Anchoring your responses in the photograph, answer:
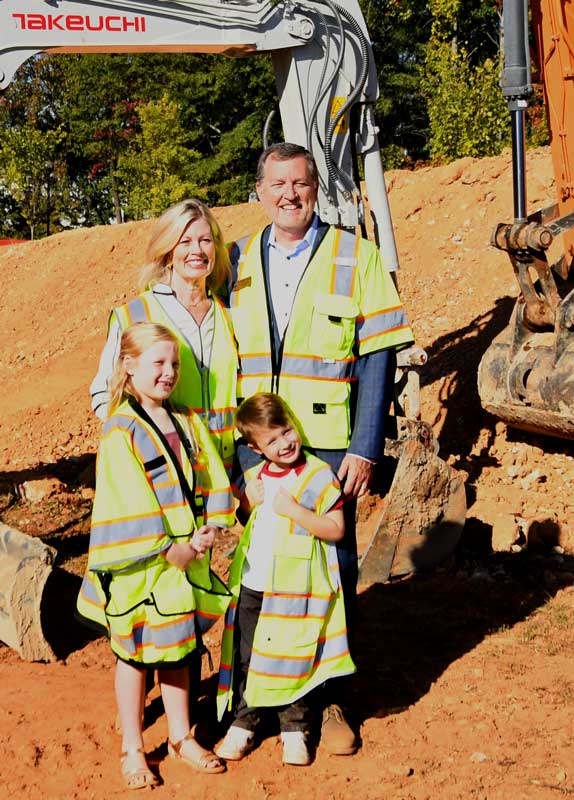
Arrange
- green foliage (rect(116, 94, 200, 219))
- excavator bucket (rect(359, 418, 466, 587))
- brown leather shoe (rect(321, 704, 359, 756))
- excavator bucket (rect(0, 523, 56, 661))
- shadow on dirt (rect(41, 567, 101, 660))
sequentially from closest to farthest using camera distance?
brown leather shoe (rect(321, 704, 359, 756)), excavator bucket (rect(0, 523, 56, 661)), shadow on dirt (rect(41, 567, 101, 660)), excavator bucket (rect(359, 418, 466, 587)), green foliage (rect(116, 94, 200, 219))

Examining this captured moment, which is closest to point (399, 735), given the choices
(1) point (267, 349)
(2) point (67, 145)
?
(1) point (267, 349)

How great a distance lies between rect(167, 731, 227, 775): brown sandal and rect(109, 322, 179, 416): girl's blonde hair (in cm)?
125

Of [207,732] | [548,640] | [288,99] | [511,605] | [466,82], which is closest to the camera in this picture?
[207,732]

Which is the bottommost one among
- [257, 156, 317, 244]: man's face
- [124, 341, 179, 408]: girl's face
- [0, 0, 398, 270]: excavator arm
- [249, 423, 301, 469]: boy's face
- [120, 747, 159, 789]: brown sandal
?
[120, 747, 159, 789]: brown sandal

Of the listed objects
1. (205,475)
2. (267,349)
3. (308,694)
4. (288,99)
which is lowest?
(308,694)

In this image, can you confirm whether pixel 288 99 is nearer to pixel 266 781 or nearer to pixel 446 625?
pixel 446 625

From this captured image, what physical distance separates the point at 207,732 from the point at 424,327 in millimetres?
7628

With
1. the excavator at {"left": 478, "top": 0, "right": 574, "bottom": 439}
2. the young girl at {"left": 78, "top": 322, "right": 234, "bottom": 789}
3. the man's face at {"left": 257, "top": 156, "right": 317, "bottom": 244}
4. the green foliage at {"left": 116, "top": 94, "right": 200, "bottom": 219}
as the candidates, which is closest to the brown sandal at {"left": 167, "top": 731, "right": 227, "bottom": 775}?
the young girl at {"left": 78, "top": 322, "right": 234, "bottom": 789}

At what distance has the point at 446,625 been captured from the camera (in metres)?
6.31

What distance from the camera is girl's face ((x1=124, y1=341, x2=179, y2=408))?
13.7 feet

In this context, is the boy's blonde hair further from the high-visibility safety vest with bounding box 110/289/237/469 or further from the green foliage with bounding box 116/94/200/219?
the green foliage with bounding box 116/94/200/219

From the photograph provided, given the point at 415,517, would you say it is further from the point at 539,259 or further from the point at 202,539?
the point at 202,539

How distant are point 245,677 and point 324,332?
1.36 m

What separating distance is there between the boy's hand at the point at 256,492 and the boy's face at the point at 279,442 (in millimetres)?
150
